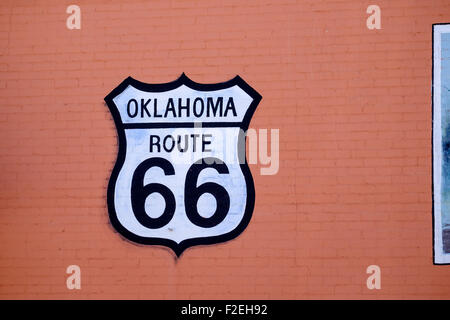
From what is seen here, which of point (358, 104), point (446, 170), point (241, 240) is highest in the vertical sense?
point (358, 104)

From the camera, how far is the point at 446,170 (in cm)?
426

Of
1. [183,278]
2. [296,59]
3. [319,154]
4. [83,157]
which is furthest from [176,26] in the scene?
[183,278]

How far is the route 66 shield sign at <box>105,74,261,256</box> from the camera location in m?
4.41

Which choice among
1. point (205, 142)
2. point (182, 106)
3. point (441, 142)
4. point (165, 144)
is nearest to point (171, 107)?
point (182, 106)

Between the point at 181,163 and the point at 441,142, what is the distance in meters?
2.44

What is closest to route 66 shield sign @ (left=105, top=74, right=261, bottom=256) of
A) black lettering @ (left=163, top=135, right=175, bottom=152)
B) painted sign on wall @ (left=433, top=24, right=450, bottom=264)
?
black lettering @ (left=163, top=135, right=175, bottom=152)

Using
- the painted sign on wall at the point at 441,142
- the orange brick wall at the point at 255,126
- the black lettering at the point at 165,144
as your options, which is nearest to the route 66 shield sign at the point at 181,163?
the black lettering at the point at 165,144

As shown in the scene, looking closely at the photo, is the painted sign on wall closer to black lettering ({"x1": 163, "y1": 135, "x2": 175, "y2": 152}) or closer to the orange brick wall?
the orange brick wall

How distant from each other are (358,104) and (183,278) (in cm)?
234

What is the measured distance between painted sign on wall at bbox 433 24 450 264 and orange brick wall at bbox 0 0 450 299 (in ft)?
0.24

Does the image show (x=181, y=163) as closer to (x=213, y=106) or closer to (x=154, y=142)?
(x=154, y=142)

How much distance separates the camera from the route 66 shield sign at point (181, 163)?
14.5 feet

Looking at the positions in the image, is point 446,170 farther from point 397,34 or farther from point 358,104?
point 397,34

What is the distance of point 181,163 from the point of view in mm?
4453
